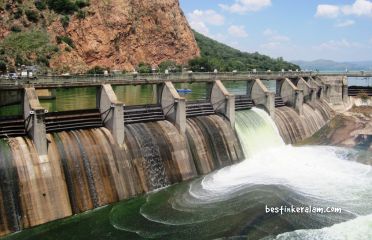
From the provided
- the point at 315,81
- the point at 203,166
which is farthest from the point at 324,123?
the point at 203,166

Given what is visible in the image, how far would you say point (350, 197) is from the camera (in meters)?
31.4

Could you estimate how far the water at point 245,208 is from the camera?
83.4 feet

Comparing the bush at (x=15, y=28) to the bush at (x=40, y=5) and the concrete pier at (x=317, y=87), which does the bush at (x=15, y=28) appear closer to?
the bush at (x=40, y=5)

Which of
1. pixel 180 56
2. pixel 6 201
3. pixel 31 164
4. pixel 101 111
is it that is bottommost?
pixel 6 201

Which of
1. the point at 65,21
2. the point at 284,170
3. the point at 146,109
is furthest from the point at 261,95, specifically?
the point at 65,21

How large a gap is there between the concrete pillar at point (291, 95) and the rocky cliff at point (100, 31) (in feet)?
222

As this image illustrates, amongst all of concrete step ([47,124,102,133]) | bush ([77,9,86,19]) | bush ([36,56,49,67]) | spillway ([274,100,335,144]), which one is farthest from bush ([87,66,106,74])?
concrete step ([47,124,102,133])

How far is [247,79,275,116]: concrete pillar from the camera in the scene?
50312mm

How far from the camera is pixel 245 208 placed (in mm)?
29094

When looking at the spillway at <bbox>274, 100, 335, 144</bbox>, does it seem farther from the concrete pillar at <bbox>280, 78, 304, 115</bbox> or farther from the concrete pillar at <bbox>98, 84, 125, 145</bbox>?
the concrete pillar at <bbox>98, 84, 125, 145</bbox>

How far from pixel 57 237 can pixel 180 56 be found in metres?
128

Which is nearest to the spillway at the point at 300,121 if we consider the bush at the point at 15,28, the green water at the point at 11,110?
the green water at the point at 11,110

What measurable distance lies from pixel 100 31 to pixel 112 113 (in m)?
96.8

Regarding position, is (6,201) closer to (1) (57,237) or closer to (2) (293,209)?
(1) (57,237)
